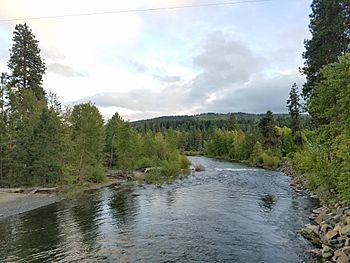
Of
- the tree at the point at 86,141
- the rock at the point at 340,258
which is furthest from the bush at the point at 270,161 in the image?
the rock at the point at 340,258

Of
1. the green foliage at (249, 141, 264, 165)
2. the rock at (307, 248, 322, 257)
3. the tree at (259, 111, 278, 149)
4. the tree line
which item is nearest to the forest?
the tree line

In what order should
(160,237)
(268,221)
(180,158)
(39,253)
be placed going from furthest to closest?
(180,158) → (268,221) → (160,237) → (39,253)

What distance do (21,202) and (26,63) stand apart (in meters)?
26.6

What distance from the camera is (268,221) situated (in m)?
22.0

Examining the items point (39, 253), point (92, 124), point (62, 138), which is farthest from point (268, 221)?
point (92, 124)

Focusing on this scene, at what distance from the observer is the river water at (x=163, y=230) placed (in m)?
15.5

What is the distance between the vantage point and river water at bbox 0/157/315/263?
15492 mm

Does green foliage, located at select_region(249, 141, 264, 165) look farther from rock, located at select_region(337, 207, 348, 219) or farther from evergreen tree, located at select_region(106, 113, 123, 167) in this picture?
rock, located at select_region(337, 207, 348, 219)

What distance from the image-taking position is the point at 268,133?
83312 mm

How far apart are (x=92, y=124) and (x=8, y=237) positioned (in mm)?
26497

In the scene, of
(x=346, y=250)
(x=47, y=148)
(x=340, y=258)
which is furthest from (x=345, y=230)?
(x=47, y=148)

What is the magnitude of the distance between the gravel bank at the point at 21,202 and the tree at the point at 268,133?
5948 centimetres

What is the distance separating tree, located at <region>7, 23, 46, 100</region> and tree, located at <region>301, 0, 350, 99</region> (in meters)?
35.6

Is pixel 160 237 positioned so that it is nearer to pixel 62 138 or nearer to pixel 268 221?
pixel 268 221
